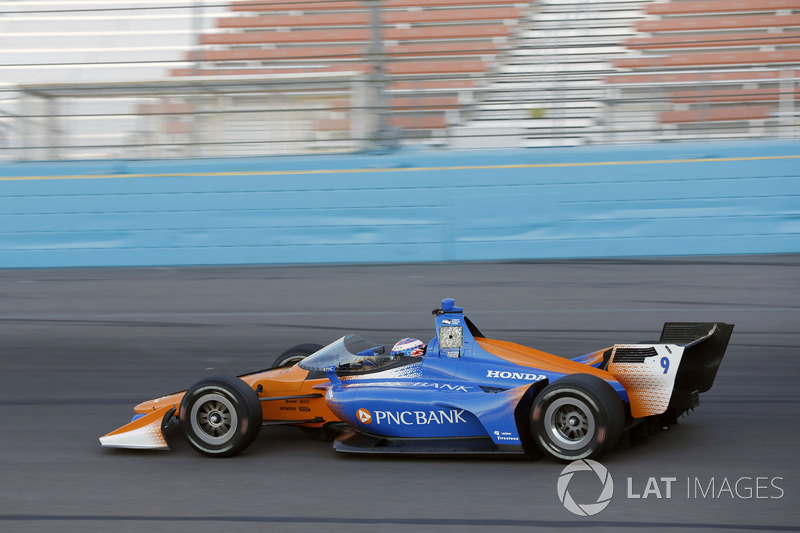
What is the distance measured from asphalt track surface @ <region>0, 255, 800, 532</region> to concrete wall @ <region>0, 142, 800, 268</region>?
0.27 m

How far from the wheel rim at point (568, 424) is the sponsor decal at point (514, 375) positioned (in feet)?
0.64

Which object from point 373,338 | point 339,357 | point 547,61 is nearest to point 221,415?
point 339,357

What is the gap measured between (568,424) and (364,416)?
881 mm

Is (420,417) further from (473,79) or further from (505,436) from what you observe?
(473,79)

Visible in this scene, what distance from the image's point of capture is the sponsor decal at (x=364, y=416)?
4027 mm

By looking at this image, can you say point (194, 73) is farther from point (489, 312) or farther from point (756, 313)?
point (756, 313)

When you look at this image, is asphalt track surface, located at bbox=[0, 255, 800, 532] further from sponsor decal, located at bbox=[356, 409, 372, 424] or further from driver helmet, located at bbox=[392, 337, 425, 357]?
driver helmet, located at bbox=[392, 337, 425, 357]

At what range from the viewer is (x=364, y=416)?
13.2ft

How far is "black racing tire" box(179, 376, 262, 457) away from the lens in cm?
408

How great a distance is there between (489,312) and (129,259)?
12.8ft

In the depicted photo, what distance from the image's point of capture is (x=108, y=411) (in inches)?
202

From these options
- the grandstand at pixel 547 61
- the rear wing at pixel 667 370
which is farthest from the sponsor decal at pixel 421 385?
the grandstand at pixel 547 61

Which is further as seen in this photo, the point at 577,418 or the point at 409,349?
the point at 409,349

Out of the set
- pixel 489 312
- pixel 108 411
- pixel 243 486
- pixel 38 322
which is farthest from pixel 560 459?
pixel 38 322
